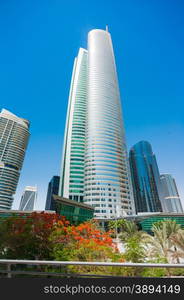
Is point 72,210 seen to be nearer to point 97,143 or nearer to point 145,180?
point 97,143

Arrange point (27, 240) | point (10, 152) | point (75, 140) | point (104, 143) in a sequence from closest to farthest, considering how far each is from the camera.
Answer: point (27, 240) → point (104, 143) → point (75, 140) → point (10, 152)

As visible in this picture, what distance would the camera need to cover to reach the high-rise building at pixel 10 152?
385 ft

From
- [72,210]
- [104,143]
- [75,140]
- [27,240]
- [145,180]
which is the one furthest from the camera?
[145,180]

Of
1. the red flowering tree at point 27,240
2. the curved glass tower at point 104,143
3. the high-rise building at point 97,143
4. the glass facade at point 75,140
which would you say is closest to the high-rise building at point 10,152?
the high-rise building at point 97,143

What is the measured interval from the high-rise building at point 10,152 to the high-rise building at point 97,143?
56.4 meters

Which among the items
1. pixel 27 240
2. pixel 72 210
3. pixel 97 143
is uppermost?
pixel 97 143

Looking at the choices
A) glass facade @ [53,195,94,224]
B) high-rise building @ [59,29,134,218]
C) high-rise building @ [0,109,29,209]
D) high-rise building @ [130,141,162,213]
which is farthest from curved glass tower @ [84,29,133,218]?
high-rise building @ [0,109,29,209]

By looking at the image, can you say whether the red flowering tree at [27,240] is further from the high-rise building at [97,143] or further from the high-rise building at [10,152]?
the high-rise building at [10,152]

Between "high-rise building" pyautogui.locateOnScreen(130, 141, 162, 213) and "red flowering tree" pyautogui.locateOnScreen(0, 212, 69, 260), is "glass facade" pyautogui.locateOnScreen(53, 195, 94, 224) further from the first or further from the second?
"high-rise building" pyautogui.locateOnScreen(130, 141, 162, 213)

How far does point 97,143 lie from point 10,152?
82.4m

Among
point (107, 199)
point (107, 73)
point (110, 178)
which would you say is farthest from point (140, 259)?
point (107, 73)

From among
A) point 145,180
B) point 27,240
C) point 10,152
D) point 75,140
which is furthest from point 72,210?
point 145,180

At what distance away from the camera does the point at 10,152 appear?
131 meters

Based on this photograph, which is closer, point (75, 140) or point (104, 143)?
point (104, 143)
